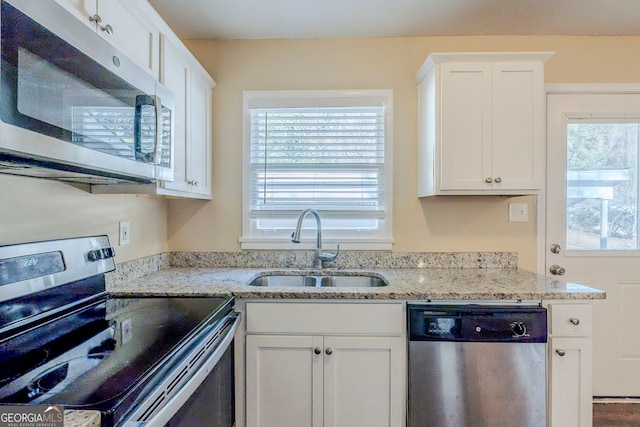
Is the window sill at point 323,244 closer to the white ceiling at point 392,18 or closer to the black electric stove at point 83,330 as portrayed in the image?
the black electric stove at point 83,330

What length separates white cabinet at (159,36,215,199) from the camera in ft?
5.30

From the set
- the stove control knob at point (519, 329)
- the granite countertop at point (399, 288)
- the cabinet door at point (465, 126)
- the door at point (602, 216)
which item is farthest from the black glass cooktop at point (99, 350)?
the door at point (602, 216)

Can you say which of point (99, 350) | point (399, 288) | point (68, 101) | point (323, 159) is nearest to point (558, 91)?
point (323, 159)

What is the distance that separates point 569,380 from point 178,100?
7.48 ft

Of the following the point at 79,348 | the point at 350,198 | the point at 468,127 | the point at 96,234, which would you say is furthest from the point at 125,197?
the point at 468,127

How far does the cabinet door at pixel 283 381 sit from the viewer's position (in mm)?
1524

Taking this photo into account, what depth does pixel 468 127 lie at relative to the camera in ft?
5.98

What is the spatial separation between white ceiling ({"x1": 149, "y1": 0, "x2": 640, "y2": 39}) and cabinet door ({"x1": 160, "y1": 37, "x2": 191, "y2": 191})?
0.41 meters

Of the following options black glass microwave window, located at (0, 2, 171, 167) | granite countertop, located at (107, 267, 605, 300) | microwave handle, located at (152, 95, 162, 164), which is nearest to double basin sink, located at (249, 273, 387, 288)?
granite countertop, located at (107, 267, 605, 300)

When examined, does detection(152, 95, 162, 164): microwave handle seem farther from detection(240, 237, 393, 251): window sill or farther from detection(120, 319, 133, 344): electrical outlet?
detection(240, 237, 393, 251): window sill

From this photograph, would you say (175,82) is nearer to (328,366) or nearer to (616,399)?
(328,366)

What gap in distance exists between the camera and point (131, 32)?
1.32 m

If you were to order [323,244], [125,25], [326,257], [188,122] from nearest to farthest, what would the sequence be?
[125,25] < [188,122] < [326,257] < [323,244]

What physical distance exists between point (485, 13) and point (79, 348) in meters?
2.42
